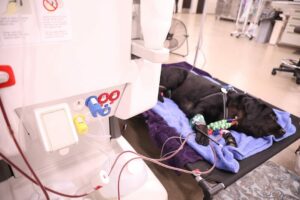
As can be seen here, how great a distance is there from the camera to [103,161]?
1.88 feet

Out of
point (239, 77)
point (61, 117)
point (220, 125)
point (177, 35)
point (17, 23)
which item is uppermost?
point (17, 23)

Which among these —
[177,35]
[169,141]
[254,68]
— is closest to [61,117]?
[169,141]

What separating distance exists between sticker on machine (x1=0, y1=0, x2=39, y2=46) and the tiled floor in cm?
138

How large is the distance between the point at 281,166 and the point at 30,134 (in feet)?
4.02

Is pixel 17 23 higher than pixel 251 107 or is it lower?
higher

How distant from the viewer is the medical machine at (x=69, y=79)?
1.00 feet

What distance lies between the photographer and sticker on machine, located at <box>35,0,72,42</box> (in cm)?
30

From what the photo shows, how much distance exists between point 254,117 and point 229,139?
0.22m

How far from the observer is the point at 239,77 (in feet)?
7.20

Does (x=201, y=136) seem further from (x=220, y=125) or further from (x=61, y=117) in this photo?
(x=61, y=117)

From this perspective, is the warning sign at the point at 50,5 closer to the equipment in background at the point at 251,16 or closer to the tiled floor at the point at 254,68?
the tiled floor at the point at 254,68

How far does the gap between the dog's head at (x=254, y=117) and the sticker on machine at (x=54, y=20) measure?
42.2 inches

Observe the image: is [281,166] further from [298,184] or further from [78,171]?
[78,171]

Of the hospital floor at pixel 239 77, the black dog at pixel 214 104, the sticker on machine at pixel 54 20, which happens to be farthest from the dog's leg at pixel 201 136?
the sticker on machine at pixel 54 20
